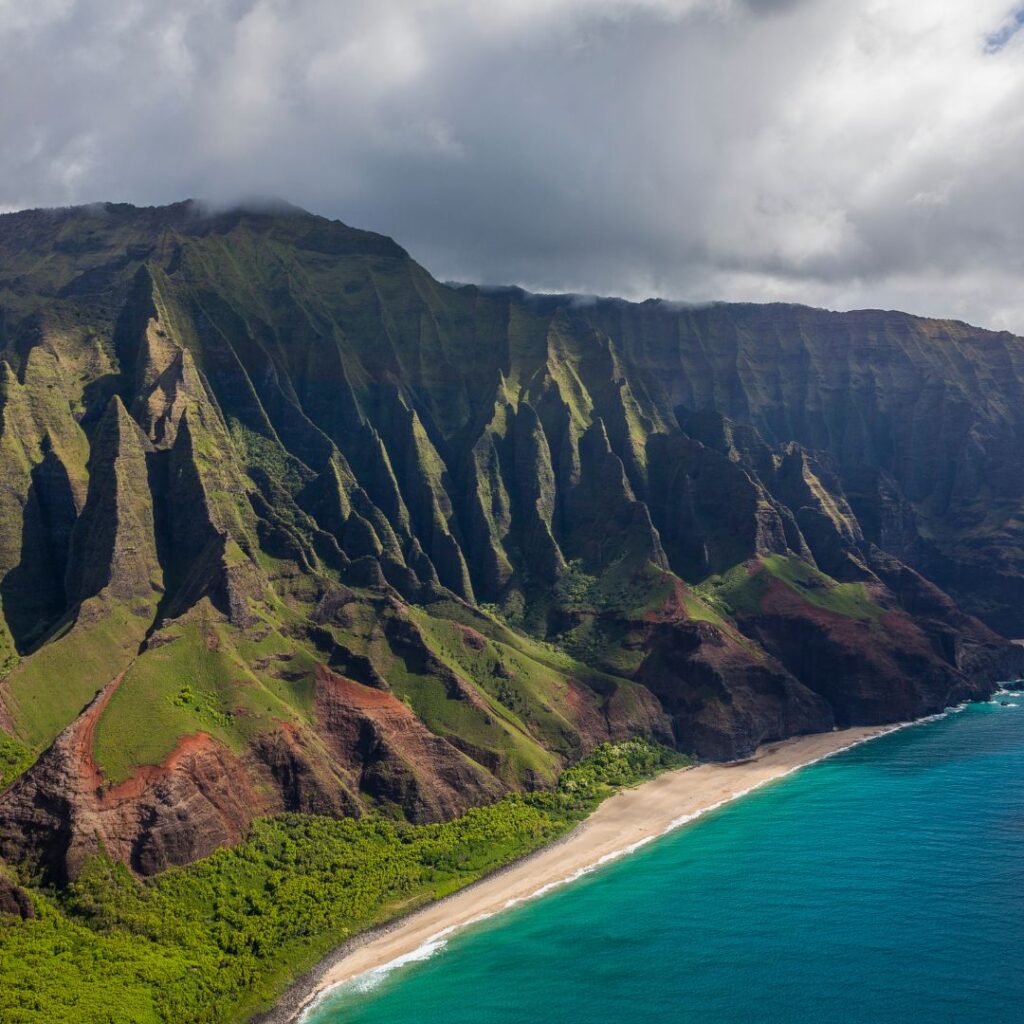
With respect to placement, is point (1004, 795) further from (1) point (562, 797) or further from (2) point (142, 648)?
(2) point (142, 648)

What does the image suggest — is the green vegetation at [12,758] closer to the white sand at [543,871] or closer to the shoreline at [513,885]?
the shoreline at [513,885]

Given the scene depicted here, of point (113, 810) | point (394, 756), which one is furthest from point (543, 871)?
point (113, 810)

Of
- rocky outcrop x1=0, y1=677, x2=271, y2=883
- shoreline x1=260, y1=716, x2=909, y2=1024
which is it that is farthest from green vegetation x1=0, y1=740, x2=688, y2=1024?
rocky outcrop x1=0, y1=677, x2=271, y2=883

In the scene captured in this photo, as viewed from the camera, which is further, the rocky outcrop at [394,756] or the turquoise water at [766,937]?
the rocky outcrop at [394,756]

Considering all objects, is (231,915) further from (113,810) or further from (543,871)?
(543,871)

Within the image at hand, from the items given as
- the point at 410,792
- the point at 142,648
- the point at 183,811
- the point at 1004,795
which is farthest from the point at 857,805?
the point at 142,648

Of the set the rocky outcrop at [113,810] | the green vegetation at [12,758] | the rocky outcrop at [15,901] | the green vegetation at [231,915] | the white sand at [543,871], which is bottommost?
the white sand at [543,871]

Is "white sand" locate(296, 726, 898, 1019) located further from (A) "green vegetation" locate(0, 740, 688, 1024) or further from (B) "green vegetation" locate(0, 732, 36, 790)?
(B) "green vegetation" locate(0, 732, 36, 790)

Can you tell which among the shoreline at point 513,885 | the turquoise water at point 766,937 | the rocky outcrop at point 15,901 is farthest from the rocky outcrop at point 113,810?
the turquoise water at point 766,937
